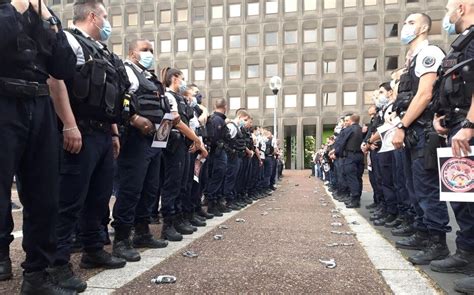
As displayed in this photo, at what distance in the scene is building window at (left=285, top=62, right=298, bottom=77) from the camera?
43.2 meters

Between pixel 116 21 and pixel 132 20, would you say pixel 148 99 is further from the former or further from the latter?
pixel 116 21

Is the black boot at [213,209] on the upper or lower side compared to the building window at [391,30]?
lower

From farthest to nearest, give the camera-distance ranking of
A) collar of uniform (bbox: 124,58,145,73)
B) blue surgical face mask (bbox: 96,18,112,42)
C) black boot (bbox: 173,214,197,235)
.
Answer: black boot (bbox: 173,214,197,235) < collar of uniform (bbox: 124,58,145,73) < blue surgical face mask (bbox: 96,18,112,42)

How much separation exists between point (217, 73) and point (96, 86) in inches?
1662

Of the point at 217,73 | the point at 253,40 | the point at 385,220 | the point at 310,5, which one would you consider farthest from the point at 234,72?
the point at 385,220

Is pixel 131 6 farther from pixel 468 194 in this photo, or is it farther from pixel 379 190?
pixel 468 194

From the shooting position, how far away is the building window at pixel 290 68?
142ft

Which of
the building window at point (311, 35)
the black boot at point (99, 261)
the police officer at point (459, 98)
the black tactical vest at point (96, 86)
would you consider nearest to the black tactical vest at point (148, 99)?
the black tactical vest at point (96, 86)

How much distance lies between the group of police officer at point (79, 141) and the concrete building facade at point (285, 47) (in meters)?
38.0

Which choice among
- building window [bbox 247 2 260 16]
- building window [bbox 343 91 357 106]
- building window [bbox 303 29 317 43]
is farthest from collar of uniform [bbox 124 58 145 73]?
building window [bbox 247 2 260 16]

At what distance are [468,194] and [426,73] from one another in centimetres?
150

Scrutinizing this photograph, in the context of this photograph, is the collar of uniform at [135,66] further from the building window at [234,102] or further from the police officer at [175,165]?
the building window at [234,102]

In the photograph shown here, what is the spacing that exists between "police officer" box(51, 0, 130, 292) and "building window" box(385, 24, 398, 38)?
1606 inches

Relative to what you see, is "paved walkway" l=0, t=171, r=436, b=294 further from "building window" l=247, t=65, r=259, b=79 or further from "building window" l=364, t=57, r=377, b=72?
"building window" l=247, t=65, r=259, b=79
